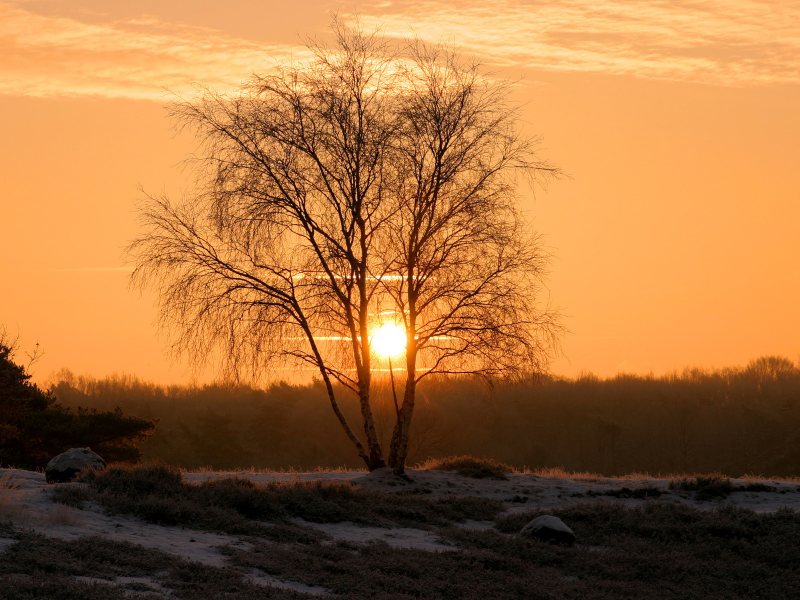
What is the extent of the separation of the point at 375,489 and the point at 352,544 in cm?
666

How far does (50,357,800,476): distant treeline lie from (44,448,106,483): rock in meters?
32.8

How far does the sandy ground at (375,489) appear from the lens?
11.8m

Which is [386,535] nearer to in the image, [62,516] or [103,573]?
[62,516]

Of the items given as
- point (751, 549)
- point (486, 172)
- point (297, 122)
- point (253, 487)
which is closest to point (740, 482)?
point (751, 549)

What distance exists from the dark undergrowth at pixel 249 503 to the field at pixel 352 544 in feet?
0.12

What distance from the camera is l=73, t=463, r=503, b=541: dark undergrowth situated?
13.6 meters

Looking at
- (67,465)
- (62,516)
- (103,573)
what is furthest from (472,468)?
(103,573)

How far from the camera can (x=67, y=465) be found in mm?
16859

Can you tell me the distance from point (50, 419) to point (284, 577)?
82.1ft

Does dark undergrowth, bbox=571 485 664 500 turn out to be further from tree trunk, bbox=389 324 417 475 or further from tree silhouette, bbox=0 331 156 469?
tree silhouette, bbox=0 331 156 469

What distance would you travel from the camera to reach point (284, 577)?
37.0 ft

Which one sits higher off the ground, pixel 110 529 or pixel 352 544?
pixel 110 529

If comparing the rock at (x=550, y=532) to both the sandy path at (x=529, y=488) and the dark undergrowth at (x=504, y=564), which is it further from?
the sandy path at (x=529, y=488)

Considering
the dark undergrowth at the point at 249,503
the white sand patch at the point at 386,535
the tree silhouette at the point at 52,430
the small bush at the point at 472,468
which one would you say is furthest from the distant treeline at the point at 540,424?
the white sand patch at the point at 386,535
